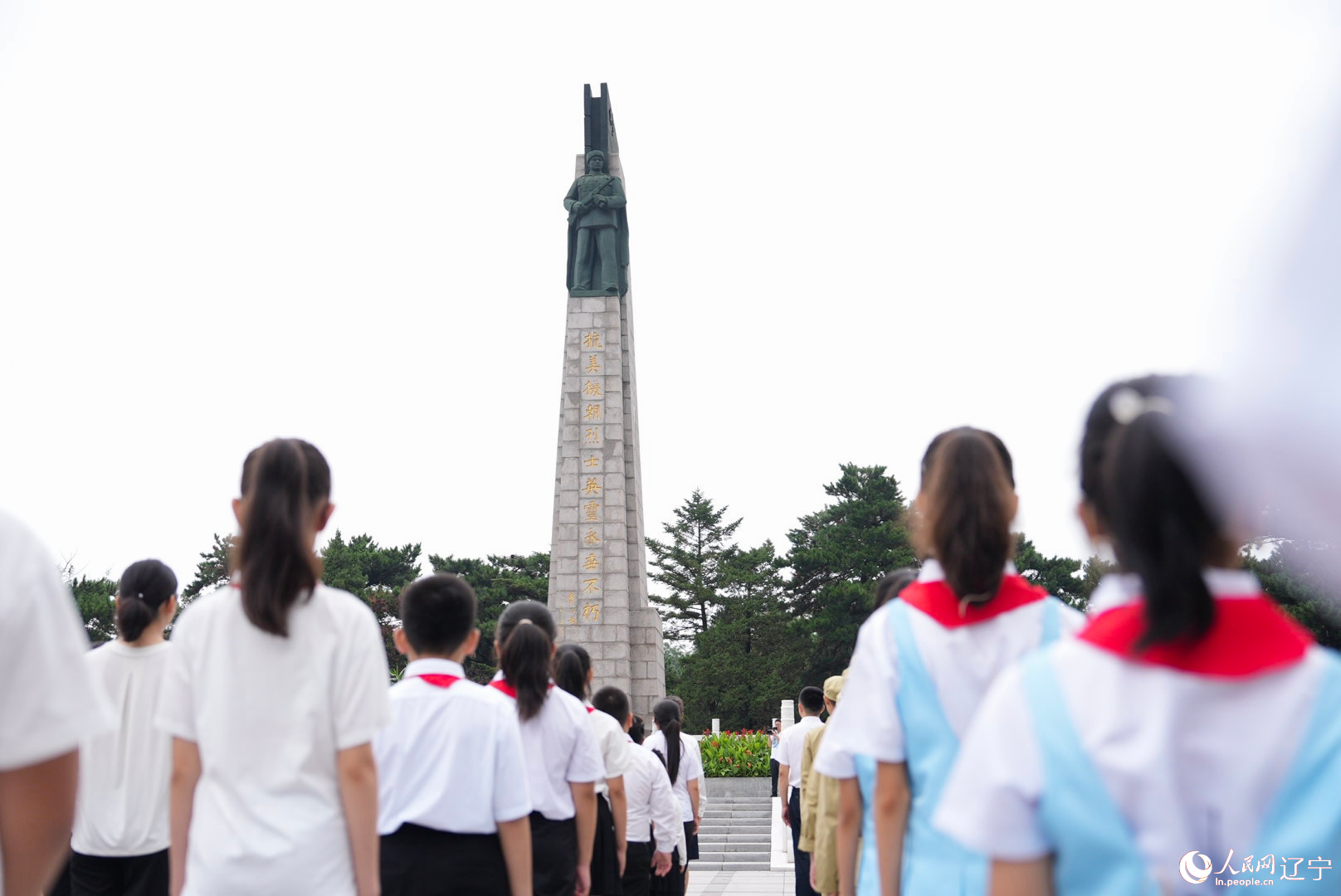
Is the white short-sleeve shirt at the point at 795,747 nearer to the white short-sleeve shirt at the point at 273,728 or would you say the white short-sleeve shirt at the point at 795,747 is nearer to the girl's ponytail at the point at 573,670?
the girl's ponytail at the point at 573,670

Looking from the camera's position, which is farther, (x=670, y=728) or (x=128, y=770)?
(x=670, y=728)

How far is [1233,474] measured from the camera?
0.84 metres

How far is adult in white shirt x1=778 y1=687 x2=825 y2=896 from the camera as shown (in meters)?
6.31

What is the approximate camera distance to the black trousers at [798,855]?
247 inches

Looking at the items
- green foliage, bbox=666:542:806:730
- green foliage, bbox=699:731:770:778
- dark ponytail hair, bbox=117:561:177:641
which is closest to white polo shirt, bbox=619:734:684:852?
dark ponytail hair, bbox=117:561:177:641

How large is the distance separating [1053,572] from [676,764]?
89.5 ft

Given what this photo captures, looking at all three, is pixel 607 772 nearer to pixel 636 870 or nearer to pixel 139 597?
pixel 636 870

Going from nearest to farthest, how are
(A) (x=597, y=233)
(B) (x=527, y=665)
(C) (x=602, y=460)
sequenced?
(B) (x=527, y=665)
(C) (x=602, y=460)
(A) (x=597, y=233)

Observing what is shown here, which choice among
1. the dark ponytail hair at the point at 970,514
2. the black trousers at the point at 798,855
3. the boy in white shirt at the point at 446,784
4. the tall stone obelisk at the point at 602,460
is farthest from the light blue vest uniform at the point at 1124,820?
the tall stone obelisk at the point at 602,460

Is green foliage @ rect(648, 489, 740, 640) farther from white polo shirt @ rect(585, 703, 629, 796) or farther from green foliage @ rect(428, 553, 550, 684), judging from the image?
white polo shirt @ rect(585, 703, 629, 796)

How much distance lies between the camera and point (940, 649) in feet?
6.73

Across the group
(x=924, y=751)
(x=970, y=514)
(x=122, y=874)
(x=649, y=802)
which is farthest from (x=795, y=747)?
(x=970, y=514)

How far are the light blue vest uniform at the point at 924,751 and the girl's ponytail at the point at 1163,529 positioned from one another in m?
0.99

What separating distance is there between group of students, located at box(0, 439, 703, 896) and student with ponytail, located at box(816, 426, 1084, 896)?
35.3 inches
